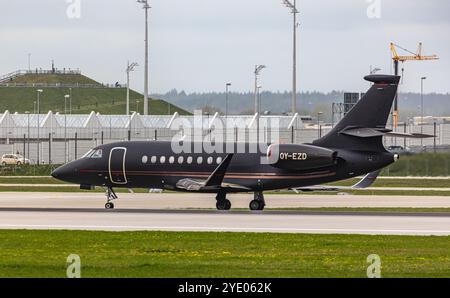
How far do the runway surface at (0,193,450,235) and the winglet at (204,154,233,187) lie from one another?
1615 millimetres

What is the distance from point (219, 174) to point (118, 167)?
A: 18.9 ft

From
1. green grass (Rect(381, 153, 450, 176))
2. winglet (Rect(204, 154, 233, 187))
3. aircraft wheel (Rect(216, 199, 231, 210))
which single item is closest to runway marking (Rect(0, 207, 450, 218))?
aircraft wheel (Rect(216, 199, 231, 210))

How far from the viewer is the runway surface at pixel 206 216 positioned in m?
41.0

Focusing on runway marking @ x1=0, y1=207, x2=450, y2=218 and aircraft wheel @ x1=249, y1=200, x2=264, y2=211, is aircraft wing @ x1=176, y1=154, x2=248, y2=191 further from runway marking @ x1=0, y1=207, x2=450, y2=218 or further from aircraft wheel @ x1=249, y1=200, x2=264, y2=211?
runway marking @ x1=0, y1=207, x2=450, y2=218

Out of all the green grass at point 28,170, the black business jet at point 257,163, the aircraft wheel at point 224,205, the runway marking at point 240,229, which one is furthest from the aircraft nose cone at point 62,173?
the green grass at point 28,170

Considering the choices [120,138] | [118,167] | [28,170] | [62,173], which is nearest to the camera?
[118,167]

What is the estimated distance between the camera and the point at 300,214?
49062 millimetres

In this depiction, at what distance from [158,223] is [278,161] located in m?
9.79

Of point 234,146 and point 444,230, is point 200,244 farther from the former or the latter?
point 234,146

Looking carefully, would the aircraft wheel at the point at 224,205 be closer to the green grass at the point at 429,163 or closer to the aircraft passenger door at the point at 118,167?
the aircraft passenger door at the point at 118,167

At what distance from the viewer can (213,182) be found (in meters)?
51.6

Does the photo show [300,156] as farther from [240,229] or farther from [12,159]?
[12,159]

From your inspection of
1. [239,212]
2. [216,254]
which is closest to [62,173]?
[239,212]

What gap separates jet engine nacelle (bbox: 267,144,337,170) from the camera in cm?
5031
